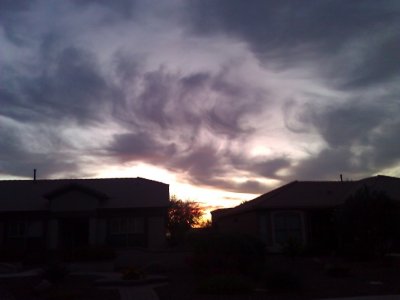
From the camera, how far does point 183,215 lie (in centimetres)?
6147

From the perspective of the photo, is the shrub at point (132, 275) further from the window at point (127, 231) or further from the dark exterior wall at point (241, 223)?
the window at point (127, 231)

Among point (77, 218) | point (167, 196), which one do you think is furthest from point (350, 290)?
point (77, 218)

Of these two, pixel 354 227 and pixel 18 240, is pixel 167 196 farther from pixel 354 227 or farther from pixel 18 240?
pixel 354 227

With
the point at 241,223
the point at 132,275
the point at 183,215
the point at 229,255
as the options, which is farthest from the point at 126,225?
the point at 183,215

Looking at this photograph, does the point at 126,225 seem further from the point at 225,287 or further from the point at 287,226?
the point at 225,287

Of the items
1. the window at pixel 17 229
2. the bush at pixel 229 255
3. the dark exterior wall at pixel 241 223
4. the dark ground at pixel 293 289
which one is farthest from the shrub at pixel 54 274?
the window at pixel 17 229

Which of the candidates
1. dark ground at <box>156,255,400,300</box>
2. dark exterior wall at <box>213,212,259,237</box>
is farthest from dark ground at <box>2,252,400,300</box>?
dark exterior wall at <box>213,212,259,237</box>

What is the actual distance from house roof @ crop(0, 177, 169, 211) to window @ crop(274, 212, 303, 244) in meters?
7.29

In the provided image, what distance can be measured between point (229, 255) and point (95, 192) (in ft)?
43.5

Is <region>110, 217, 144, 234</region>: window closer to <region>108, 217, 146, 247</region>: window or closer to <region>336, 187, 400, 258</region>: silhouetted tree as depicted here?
<region>108, 217, 146, 247</region>: window

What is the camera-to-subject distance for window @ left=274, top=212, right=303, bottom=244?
29.2 m

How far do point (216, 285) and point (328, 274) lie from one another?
261 inches

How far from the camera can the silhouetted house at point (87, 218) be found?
3139 centimetres

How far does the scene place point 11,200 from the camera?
33.5 m
